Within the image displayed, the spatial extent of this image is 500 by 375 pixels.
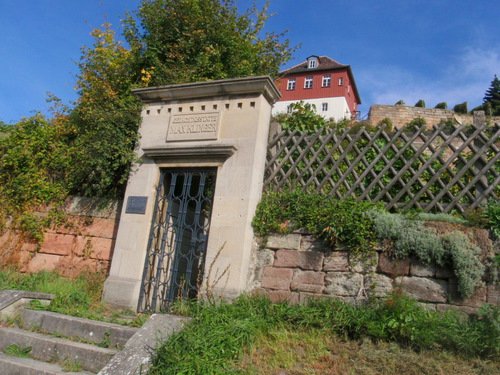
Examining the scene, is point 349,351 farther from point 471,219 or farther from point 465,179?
point 465,179

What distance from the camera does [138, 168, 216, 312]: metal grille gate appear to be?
568 cm

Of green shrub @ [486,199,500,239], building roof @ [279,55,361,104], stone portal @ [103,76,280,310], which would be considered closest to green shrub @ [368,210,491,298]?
green shrub @ [486,199,500,239]

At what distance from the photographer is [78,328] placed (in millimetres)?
4438

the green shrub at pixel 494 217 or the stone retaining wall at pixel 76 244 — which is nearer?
the green shrub at pixel 494 217

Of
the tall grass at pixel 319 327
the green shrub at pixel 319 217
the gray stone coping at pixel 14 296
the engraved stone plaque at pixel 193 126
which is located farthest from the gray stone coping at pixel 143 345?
the engraved stone plaque at pixel 193 126

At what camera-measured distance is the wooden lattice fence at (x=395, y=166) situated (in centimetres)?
498

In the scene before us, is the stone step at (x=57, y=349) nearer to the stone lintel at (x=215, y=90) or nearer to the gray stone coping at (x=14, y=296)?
the gray stone coping at (x=14, y=296)

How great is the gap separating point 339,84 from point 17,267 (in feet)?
111

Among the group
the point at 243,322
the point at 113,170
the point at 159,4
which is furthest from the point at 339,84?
the point at 243,322

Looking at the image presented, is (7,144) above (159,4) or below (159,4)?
below

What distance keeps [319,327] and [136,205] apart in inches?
131

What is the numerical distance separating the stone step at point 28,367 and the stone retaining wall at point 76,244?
2.54 meters

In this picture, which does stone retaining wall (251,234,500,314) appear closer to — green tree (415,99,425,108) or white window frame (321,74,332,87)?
green tree (415,99,425,108)

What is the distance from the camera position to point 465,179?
5.11 m
